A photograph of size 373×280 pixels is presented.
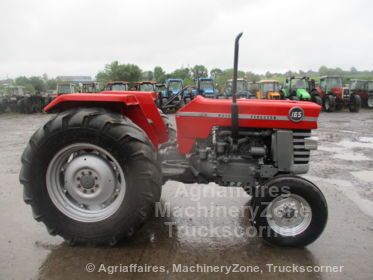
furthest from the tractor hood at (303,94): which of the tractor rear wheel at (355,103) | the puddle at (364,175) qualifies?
the puddle at (364,175)

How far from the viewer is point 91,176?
3141 mm

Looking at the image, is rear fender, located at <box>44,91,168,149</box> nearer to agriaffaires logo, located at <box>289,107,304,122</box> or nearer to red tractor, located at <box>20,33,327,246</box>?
red tractor, located at <box>20,33,327,246</box>

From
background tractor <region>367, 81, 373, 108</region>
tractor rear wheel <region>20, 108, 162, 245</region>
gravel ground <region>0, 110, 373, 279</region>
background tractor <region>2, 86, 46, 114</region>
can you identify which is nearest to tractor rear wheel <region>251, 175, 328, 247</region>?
gravel ground <region>0, 110, 373, 279</region>

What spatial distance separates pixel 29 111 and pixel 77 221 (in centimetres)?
2110

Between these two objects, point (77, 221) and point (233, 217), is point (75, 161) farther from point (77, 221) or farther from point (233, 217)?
point (233, 217)

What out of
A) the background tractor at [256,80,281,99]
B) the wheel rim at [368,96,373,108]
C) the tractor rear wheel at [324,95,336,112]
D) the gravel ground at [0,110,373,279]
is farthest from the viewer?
the wheel rim at [368,96,373,108]

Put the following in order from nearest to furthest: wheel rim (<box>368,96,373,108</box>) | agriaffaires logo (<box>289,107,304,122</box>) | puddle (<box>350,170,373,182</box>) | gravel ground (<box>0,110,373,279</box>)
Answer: gravel ground (<box>0,110,373,279</box>)
agriaffaires logo (<box>289,107,304,122</box>)
puddle (<box>350,170,373,182</box>)
wheel rim (<box>368,96,373,108</box>)

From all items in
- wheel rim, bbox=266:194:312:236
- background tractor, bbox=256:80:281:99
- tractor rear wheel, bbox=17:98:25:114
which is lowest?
wheel rim, bbox=266:194:312:236

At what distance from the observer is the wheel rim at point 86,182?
3105mm

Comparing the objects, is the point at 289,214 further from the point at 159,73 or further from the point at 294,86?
the point at 159,73

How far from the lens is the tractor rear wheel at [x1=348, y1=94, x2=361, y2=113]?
1916 centimetres

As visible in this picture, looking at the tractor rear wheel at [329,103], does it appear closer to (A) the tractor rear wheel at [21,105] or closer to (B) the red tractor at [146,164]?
(B) the red tractor at [146,164]

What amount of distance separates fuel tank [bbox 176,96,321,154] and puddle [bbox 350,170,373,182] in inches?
111

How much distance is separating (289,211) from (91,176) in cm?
182
